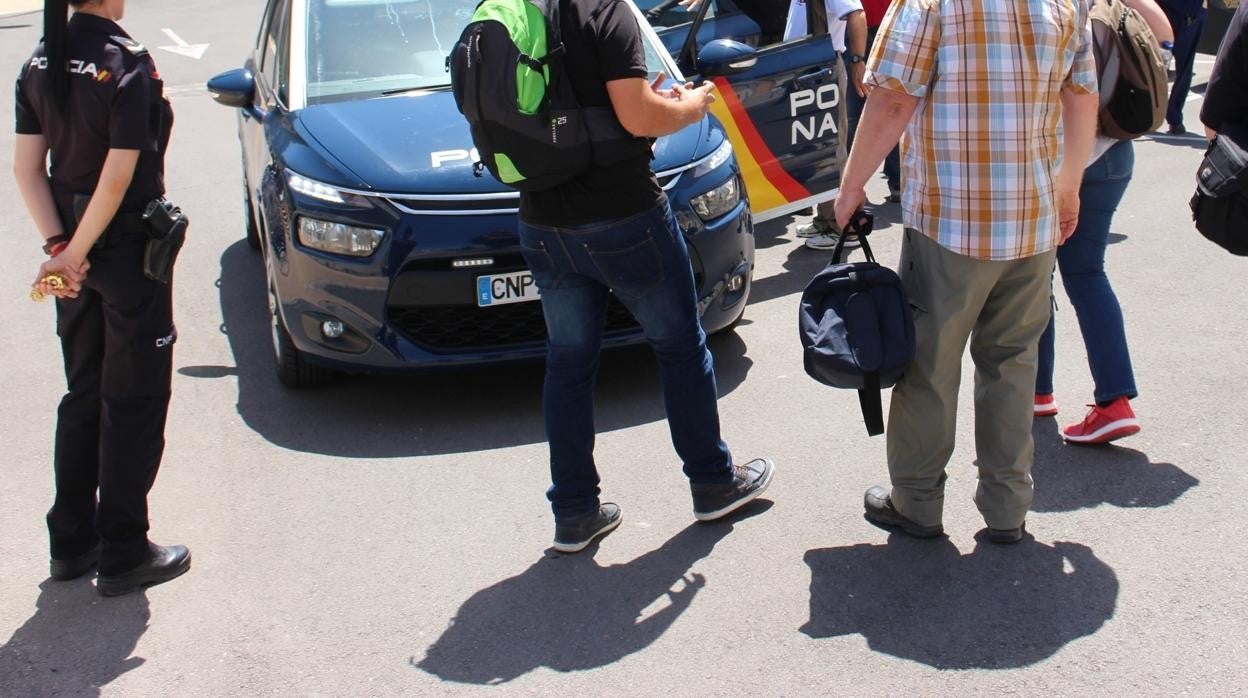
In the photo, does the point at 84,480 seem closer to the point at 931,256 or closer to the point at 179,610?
the point at 179,610

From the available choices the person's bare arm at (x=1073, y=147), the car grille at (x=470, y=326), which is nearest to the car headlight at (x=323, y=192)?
the car grille at (x=470, y=326)

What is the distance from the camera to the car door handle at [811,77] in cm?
690

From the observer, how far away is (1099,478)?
4.57 m

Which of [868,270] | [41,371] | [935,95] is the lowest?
[41,371]

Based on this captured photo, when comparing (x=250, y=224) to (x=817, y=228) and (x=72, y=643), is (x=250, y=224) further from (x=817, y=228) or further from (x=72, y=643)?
(x=72, y=643)

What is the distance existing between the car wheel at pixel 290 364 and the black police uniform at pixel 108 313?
4.74 ft

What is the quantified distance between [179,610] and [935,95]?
253 cm

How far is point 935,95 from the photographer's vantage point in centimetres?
374

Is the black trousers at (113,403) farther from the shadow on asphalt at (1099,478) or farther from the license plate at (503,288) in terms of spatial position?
the shadow on asphalt at (1099,478)

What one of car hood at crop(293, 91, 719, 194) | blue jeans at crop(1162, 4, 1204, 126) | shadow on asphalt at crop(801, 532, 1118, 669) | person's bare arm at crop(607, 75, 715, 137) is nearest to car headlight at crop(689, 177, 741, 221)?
car hood at crop(293, 91, 719, 194)

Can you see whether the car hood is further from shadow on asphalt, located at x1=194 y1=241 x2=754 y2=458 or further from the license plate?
shadow on asphalt, located at x1=194 y1=241 x2=754 y2=458

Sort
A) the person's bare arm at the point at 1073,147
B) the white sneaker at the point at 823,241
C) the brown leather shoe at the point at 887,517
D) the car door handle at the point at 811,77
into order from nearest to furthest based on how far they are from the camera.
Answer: the person's bare arm at the point at 1073,147 < the brown leather shoe at the point at 887,517 < the car door handle at the point at 811,77 < the white sneaker at the point at 823,241

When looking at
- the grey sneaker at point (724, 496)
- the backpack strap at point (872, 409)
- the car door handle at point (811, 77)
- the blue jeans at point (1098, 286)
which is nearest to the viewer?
the backpack strap at point (872, 409)

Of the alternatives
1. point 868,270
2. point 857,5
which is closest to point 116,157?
point 868,270
